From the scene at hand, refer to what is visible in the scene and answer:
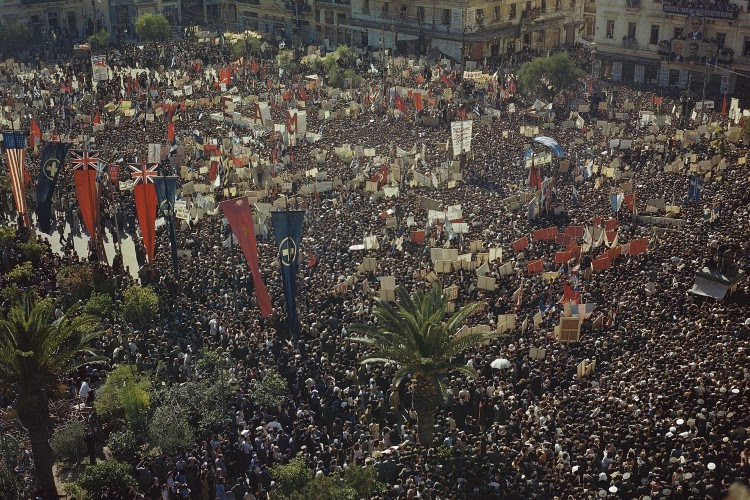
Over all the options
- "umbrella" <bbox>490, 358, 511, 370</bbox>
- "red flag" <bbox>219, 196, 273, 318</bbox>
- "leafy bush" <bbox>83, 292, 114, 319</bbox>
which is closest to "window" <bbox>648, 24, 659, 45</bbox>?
"red flag" <bbox>219, 196, 273, 318</bbox>

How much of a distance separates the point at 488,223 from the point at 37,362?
61.6 ft

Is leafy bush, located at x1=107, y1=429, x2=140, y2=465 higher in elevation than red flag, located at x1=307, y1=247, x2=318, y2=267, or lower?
lower

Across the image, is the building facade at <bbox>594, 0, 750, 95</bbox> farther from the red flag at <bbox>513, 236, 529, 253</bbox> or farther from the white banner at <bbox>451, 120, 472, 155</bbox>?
the red flag at <bbox>513, 236, 529, 253</bbox>

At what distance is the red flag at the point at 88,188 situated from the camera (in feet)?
107

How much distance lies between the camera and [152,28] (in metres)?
77.3

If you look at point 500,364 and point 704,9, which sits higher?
point 704,9

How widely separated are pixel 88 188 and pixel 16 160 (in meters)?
4.60

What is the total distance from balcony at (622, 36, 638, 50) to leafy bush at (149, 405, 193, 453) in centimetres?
4803

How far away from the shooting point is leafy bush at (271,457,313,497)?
2030cm

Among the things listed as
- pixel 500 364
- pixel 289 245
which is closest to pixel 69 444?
pixel 289 245

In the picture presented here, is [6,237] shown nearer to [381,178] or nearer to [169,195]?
[169,195]

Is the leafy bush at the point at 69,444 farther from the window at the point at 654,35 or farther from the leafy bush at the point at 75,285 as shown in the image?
the window at the point at 654,35

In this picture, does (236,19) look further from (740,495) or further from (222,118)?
(740,495)

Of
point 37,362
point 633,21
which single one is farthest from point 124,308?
point 633,21
